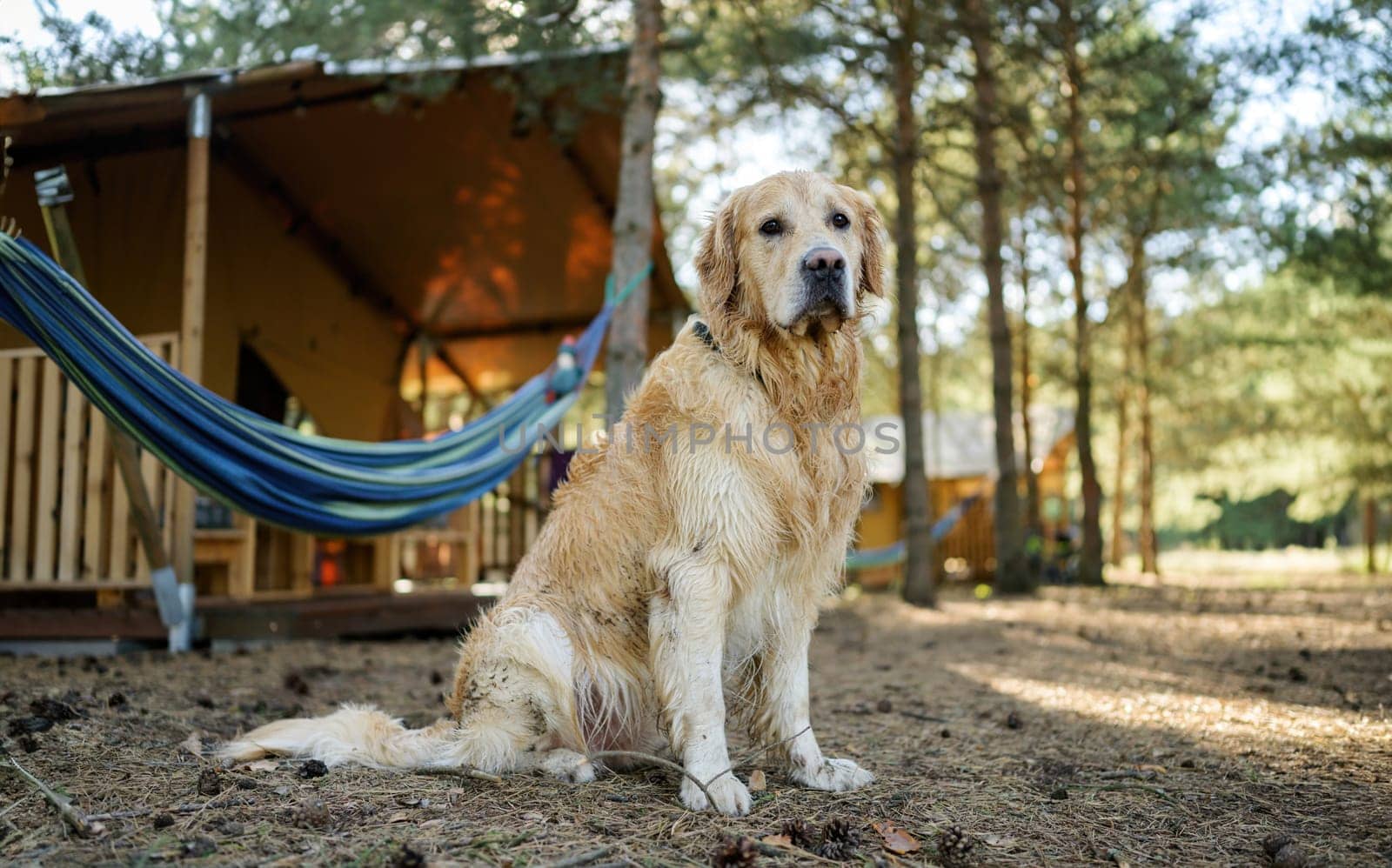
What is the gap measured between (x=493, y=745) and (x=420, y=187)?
5777 mm

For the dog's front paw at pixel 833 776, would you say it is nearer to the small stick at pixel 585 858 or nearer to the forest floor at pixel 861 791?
the forest floor at pixel 861 791

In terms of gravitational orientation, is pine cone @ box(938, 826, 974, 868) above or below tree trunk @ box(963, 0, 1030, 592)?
below

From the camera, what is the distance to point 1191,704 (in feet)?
11.7

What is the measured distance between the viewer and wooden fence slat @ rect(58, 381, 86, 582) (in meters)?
4.69

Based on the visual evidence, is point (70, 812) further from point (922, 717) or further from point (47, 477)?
point (47, 477)

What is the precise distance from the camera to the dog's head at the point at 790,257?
2295 millimetres

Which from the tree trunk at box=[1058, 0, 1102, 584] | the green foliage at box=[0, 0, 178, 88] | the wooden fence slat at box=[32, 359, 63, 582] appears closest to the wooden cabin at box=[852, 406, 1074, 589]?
the tree trunk at box=[1058, 0, 1102, 584]

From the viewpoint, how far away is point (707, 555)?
7.36 feet

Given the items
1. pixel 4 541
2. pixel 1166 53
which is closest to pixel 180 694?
pixel 4 541

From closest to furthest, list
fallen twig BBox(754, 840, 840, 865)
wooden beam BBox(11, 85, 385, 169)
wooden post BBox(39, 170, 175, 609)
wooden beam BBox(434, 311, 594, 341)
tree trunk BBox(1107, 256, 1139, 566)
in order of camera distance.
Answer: fallen twig BBox(754, 840, 840, 865), wooden post BBox(39, 170, 175, 609), wooden beam BBox(11, 85, 385, 169), wooden beam BBox(434, 311, 594, 341), tree trunk BBox(1107, 256, 1139, 566)

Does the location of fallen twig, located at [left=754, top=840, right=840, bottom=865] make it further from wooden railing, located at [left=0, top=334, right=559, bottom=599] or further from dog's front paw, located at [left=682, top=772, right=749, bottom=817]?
wooden railing, located at [left=0, top=334, right=559, bottom=599]

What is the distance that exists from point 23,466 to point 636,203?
3.53m

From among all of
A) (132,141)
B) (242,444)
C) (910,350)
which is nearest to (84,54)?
(132,141)

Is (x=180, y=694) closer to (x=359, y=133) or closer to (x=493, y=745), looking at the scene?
(x=493, y=745)
